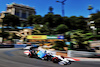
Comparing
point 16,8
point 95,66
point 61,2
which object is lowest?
point 95,66

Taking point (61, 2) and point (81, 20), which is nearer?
point (61, 2)

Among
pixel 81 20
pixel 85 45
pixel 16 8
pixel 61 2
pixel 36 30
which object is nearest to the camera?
pixel 85 45

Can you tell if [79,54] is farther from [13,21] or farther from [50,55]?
[13,21]

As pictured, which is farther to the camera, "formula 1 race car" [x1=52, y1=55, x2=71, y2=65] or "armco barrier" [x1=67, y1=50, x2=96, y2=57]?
"armco barrier" [x1=67, y1=50, x2=96, y2=57]

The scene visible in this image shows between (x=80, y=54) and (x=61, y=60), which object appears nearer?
(x=61, y=60)

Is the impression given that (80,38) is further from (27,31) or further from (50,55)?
(27,31)

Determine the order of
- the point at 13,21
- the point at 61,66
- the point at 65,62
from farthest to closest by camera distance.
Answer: the point at 13,21, the point at 65,62, the point at 61,66

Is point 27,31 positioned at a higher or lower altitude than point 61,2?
lower

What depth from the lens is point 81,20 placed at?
5825cm

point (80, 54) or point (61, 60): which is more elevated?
point (61, 60)

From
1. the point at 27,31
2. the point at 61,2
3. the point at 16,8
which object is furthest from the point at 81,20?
the point at 16,8

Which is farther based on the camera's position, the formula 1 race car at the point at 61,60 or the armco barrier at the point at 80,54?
the armco barrier at the point at 80,54

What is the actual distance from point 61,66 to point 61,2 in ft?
46.5

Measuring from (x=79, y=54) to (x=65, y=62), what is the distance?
4861mm
